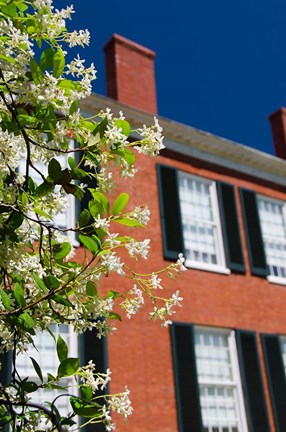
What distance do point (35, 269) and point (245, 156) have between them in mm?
12176

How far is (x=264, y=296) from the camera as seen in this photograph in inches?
543

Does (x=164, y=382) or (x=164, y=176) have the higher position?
(x=164, y=176)

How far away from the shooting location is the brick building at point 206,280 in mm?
11242

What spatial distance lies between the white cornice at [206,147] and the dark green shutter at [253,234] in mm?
784

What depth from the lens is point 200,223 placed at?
1349 centimetres

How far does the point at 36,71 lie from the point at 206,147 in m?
11.4

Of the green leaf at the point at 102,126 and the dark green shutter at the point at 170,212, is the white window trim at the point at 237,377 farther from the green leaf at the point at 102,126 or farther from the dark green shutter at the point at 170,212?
the green leaf at the point at 102,126

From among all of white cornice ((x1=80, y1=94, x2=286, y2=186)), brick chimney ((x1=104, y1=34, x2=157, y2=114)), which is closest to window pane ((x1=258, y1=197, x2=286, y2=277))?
white cornice ((x1=80, y1=94, x2=286, y2=186))

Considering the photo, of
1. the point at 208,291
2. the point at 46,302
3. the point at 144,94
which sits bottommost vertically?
the point at 46,302

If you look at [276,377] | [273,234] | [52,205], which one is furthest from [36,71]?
[273,234]

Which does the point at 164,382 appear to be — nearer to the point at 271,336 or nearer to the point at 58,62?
the point at 271,336

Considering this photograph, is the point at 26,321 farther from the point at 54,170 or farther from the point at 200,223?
the point at 200,223

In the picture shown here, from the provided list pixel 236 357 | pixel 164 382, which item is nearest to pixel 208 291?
pixel 236 357

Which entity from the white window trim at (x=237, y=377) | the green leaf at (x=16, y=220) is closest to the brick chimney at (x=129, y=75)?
the white window trim at (x=237, y=377)
